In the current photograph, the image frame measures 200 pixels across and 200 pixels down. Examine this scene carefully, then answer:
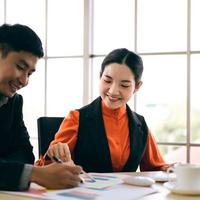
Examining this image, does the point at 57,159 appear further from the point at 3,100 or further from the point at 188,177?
the point at 188,177

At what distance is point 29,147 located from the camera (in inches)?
68.7

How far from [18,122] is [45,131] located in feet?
0.87

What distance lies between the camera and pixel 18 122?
1.81 meters

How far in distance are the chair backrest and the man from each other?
232 mm

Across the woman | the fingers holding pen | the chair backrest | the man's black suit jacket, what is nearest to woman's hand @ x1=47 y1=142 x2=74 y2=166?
the fingers holding pen

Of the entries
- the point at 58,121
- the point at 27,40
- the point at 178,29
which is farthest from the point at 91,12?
the point at 27,40

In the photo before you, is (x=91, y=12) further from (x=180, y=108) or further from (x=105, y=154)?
(x=105, y=154)

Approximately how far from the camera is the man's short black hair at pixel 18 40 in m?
1.41

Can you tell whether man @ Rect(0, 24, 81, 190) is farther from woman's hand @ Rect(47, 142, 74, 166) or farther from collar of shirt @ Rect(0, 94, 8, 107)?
woman's hand @ Rect(47, 142, 74, 166)

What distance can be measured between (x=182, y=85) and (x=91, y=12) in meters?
0.97

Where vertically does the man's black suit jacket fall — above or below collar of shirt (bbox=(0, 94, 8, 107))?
below

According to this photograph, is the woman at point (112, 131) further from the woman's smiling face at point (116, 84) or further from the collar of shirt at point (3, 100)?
the collar of shirt at point (3, 100)

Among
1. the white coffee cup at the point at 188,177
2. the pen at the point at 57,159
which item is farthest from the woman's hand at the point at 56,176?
the white coffee cup at the point at 188,177

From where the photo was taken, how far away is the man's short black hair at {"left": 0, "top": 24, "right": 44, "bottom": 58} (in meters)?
1.41
